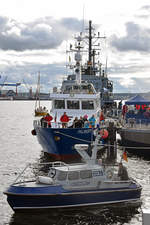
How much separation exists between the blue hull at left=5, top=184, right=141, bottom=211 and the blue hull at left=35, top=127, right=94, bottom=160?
31.9ft

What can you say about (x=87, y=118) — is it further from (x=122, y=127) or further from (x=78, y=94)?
(x=122, y=127)

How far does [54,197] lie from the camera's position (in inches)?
Answer: 722

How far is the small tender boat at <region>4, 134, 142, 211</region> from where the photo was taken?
59.6 feet

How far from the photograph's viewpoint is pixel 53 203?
18.5m

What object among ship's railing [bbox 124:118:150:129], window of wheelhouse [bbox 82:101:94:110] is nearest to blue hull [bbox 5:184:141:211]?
window of wheelhouse [bbox 82:101:94:110]

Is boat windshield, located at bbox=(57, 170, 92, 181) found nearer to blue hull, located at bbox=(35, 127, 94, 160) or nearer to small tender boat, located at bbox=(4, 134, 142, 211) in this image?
small tender boat, located at bbox=(4, 134, 142, 211)

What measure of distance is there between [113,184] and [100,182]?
0.82 meters

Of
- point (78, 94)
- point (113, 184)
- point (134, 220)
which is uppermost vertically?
point (78, 94)

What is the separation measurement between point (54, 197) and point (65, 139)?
10688 mm

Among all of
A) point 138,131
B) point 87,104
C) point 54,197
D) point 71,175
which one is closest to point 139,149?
point 138,131

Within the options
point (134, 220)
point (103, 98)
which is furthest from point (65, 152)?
point (103, 98)

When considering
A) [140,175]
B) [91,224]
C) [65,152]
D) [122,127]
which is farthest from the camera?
[122,127]

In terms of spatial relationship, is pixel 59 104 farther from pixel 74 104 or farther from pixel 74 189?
pixel 74 189

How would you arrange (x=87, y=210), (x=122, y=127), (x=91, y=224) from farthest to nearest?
(x=122, y=127), (x=87, y=210), (x=91, y=224)
